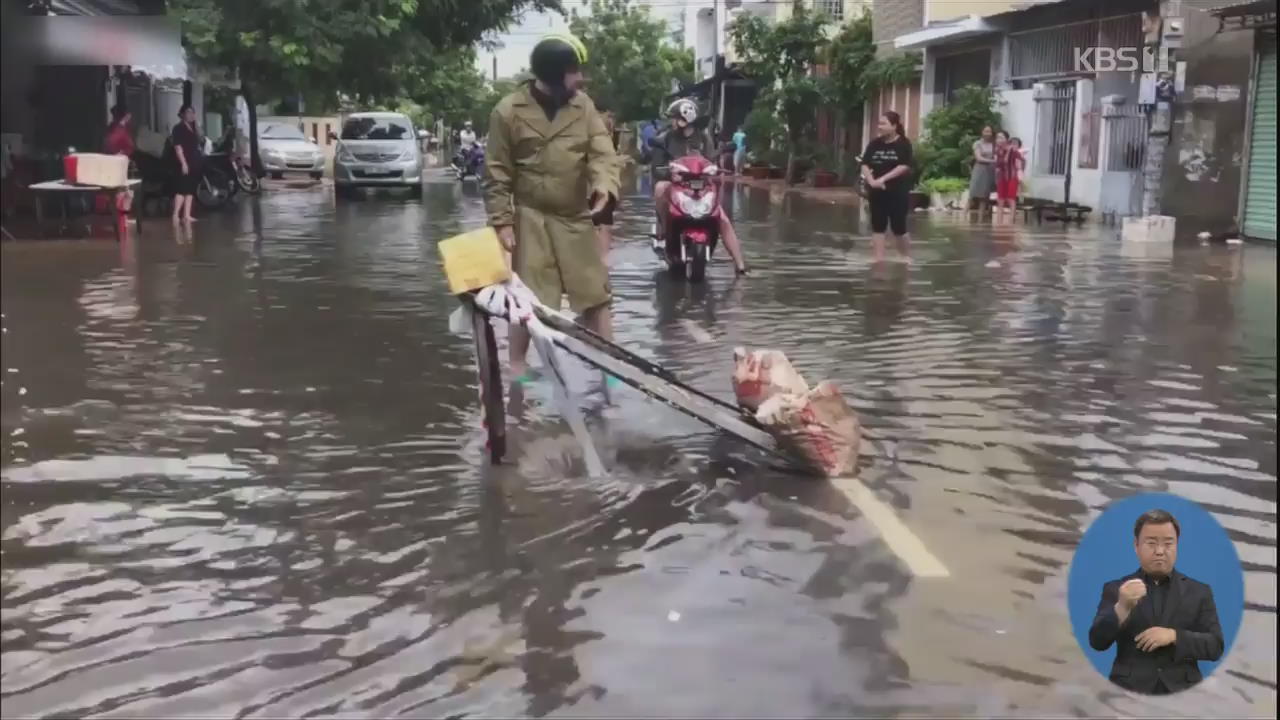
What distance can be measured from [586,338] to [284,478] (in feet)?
4.54

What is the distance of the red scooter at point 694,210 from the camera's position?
12812 millimetres

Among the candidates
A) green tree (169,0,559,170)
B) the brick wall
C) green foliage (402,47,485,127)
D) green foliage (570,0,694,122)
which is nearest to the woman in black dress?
green tree (169,0,559,170)

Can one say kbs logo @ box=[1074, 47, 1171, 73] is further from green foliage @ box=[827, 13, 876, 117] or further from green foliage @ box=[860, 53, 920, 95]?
green foliage @ box=[827, 13, 876, 117]

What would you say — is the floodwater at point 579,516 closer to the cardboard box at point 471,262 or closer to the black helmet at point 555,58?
the cardboard box at point 471,262

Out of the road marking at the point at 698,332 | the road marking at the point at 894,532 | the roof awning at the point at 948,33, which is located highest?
the roof awning at the point at 948,33

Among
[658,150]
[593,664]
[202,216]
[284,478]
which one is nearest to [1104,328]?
[658,150]

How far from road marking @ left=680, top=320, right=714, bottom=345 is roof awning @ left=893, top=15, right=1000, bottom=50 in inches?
698

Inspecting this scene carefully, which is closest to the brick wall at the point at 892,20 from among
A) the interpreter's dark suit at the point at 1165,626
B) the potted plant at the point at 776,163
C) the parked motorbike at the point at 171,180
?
the potted plant at the point at 776,163

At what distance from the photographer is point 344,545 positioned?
5070mm

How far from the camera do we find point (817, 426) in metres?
5.93

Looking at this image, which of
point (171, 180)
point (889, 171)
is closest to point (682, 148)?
point (889, 171)

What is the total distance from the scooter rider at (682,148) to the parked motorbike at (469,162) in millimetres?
25237

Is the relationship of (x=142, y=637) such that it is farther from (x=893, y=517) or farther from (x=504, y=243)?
(x=504, y=243)

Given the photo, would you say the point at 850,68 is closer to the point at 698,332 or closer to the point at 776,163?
the point at 776,163
